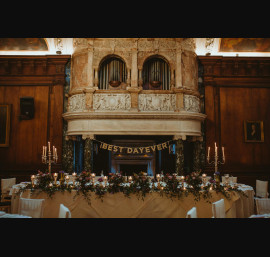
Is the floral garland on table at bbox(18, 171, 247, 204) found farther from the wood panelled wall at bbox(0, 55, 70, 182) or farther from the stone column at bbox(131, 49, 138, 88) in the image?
the stone column at bbox(131, 49, 138, 88)

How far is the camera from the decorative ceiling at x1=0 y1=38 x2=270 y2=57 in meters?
10.9

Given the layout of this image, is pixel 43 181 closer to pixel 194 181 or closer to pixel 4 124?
pixel 194 181

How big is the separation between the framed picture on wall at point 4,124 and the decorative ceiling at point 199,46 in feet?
8.98

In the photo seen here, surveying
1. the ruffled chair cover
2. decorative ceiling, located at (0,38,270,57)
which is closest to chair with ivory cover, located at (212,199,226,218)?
the ruffled chair cover

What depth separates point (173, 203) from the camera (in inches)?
225

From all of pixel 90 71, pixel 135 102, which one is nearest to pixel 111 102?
pixel 135 102

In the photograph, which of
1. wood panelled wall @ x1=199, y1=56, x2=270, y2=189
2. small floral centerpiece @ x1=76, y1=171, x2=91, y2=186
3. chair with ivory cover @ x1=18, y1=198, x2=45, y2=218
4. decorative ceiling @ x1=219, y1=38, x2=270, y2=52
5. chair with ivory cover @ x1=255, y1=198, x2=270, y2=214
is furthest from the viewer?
decorative ceiling @ x1=219, y1=38, x2=270, y2=52

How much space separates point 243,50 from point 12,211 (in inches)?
457

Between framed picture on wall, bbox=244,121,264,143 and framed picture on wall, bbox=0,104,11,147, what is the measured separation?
10.9 m

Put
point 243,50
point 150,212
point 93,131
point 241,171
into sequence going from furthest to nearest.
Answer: point 243,50 → point 241,171 → point 93,131 → point 150,212

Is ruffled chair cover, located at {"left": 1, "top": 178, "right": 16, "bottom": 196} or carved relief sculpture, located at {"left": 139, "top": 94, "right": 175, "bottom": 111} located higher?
carved relief sculpture, located at {"left": 139, "top": 94, "right": 175, "bottom": 111}

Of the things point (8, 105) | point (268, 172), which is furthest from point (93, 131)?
point (268, 172)

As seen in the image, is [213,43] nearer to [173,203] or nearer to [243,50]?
[243,50]

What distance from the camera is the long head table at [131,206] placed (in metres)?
5.68
